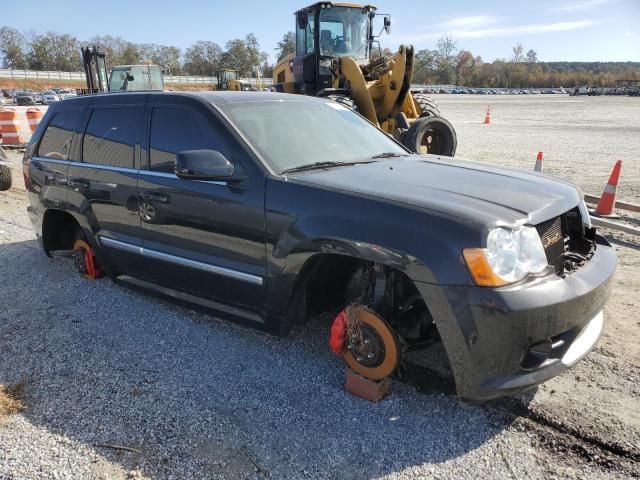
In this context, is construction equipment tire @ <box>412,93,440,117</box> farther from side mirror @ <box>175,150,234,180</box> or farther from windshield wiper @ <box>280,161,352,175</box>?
side mirror @ <box>175,150,234,180</box>

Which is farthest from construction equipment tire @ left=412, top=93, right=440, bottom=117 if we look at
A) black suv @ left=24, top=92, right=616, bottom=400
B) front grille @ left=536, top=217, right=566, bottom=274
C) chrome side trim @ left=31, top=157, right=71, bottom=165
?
front grille @ left=536, top=217, right=566, bottom=274

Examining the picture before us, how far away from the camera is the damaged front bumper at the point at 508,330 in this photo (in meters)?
2.38

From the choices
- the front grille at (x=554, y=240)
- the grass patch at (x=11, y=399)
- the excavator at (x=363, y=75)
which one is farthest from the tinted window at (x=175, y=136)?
the excavator at (x=363, y=75)

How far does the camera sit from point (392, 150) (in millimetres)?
4062

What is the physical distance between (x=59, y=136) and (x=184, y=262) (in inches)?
85.2

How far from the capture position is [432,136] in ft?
30.1

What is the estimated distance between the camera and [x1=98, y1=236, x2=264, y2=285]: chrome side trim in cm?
326

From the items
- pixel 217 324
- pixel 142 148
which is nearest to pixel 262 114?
pixel 142 148

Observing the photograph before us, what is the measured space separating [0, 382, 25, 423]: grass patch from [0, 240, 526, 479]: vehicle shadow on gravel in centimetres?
5

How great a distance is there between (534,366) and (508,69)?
10998cm

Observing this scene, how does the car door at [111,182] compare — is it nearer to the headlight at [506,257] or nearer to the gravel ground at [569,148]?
the headlight at [506,257]

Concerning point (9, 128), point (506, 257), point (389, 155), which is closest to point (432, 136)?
point (389, 155)

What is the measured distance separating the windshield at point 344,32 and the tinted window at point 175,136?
25.1 feet

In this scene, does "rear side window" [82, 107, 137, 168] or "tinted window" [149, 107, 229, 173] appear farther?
"rear side window" [82, 107, 137, 168]
